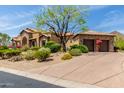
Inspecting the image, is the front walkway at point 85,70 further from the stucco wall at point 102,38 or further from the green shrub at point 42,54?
the stucco wall at point 102,38

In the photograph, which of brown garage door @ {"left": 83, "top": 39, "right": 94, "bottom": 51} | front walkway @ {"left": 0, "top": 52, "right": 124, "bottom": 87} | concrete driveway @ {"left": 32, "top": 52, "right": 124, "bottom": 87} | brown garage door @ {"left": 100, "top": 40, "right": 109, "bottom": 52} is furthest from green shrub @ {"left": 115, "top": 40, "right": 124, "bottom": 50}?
concrete driveway @ {"left": 32, "top": 52, "right": 124, "bottom": 87}

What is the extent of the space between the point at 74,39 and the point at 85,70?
1938 centimetres

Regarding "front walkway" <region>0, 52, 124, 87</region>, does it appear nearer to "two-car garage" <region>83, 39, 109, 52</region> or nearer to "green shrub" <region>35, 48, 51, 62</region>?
"green shrub" <region>35, 48, 51, 62</region>

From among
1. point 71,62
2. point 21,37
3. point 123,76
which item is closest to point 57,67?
point 71,62

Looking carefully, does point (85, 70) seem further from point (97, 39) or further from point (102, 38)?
point (102, 38)

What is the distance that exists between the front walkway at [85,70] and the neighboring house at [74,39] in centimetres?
1168

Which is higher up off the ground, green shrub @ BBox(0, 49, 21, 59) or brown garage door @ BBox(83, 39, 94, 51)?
brown garage door @ BBox(83, 39, 94, 51)

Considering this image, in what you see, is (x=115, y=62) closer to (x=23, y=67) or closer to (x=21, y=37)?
(x=23, y=67)

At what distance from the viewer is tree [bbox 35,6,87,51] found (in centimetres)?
3588

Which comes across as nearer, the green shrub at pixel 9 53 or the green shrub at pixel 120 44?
the green shrub at pixel 9 53

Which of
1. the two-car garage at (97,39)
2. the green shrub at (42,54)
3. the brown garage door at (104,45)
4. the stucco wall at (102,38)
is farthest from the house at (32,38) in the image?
the green shrub at (42,54)

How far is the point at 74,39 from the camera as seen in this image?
41250 millimetres

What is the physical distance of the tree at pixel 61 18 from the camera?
35.9 m

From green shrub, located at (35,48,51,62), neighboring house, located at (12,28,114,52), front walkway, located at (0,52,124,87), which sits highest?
neighboring house, located at (12,28,114,52)
